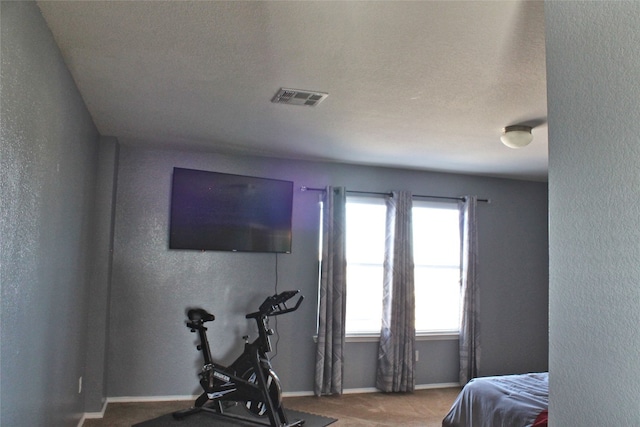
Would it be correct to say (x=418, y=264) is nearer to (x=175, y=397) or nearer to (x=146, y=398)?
(x=175, y=397)

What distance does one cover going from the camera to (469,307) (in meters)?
5.40

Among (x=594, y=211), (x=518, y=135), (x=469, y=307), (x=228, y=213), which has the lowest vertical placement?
(x=469, y=307)

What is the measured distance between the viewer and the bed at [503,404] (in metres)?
2.80

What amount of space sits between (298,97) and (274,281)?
2.32m

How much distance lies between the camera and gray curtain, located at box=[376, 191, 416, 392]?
5.09m

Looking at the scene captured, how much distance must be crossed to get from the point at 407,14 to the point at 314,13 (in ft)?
1.27

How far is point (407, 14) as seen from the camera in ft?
6.73

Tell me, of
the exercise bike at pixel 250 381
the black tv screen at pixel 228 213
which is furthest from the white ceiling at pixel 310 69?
the exercise bike at pixel 250 381

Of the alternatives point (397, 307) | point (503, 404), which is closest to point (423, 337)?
point (397, 307)

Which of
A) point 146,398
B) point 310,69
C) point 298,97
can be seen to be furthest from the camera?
point 146,398

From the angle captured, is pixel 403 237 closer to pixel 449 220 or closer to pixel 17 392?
pixel 449 220

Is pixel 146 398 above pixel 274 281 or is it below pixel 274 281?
below

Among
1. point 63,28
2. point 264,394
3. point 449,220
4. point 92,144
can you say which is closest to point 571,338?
point 63,28

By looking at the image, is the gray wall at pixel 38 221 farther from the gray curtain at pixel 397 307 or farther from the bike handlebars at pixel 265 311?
the gray curtain at pixel 397 307
